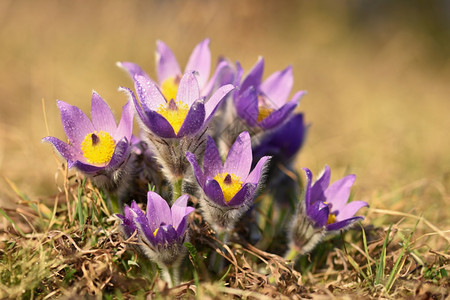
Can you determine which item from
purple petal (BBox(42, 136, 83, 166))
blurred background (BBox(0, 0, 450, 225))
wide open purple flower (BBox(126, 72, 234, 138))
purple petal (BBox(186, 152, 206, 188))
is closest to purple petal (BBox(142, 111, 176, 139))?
wide open purple flower (BBox(126, 72, 234, 138))

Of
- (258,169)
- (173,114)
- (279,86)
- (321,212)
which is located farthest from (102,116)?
(321,212)

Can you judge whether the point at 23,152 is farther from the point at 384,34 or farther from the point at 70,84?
the point at 384,34

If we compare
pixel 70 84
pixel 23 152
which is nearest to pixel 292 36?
pixel 70 84

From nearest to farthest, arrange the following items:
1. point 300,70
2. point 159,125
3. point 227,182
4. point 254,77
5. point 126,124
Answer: point 159,125 < point 227,182 < point 126,124 < point 254,77 < point 300,70

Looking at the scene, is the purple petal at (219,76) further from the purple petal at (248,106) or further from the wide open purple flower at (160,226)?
the wide open purple flower at (160,226)

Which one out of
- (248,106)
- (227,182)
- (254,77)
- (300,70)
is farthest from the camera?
(300,70)

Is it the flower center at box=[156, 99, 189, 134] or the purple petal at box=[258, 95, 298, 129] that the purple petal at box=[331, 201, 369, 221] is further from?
the flower center at box=[156, 99, 189, 134]

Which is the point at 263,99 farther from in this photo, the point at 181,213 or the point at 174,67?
the point at 181,213
